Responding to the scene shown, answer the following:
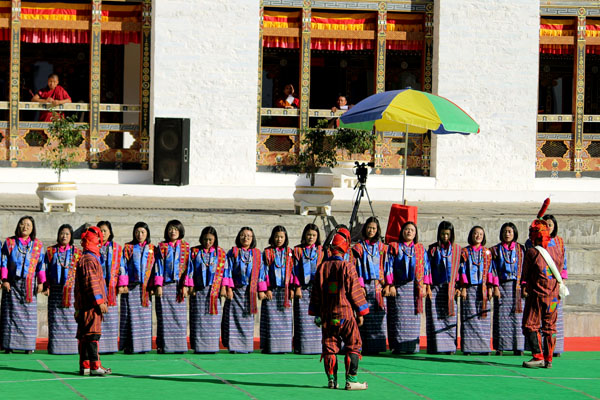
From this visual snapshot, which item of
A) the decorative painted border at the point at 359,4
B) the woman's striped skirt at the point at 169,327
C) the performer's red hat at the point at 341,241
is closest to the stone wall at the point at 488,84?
the decorative painted border at the point at 359,4

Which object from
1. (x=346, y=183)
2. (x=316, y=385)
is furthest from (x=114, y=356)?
(x=346, y=183)

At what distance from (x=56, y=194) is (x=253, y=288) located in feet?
14.9

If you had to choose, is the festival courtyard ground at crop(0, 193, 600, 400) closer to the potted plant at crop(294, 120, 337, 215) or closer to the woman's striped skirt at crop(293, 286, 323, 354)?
the woman's striped skirt at crop(293, 286, 323, 354)

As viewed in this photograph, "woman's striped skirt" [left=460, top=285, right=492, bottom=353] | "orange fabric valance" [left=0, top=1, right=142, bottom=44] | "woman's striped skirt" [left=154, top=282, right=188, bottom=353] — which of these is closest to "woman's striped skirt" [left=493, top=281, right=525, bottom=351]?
"woman's striped skirt" [left=460, top=285, right=492, bottom=353]

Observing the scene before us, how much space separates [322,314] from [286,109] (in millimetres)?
11634

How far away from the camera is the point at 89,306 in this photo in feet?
32.9

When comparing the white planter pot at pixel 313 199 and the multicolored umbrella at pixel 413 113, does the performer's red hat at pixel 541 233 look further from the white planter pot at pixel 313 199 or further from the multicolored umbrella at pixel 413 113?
the white planter pot at pixel 313 199

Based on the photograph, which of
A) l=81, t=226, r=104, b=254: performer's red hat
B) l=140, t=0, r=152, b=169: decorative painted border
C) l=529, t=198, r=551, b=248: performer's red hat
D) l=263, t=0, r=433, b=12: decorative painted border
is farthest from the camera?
l=263, t=0, r=433, b=12: decorative painted border

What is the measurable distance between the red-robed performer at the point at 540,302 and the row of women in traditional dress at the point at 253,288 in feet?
2.53

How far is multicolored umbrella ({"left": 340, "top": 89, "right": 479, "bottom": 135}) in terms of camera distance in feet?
41.6

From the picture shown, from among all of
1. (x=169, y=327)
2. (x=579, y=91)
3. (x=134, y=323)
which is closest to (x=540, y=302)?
(x=169, y=327)

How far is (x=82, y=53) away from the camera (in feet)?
75.7

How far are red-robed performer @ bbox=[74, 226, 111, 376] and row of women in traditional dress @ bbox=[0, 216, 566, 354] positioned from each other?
3.16 ft

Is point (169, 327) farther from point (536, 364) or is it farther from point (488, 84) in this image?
point (488, 84)
